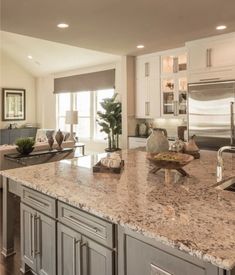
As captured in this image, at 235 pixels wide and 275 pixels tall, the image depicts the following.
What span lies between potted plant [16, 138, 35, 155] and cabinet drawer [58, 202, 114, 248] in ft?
8.47

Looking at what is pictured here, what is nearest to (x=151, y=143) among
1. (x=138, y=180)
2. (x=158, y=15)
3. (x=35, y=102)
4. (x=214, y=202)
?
(x=138, y=180)

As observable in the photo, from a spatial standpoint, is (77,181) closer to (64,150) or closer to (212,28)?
(64,150)

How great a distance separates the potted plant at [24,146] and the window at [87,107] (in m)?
3.60

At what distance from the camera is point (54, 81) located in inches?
351

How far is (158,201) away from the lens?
1500 mm

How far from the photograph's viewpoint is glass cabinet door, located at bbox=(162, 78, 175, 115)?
208 inches

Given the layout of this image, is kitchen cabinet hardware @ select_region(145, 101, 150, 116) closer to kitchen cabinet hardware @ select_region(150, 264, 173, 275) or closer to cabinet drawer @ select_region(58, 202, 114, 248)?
cabinet drawer @ select_region(58, 202, 114, 248)

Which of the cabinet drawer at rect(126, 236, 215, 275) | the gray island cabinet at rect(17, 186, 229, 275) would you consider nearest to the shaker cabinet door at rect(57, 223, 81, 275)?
the gray island cabinet at rect(17, 186, 229, 275)

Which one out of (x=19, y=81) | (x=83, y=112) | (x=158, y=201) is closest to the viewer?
(x=158, y=201)

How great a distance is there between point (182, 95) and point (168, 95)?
0.34m

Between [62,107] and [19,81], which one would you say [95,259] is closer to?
[62,107]

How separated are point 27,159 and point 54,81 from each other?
5291 millimetres

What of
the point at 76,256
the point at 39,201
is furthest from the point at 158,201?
the point at 39,201

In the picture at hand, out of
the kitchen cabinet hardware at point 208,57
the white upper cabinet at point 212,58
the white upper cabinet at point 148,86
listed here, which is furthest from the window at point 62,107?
the kitchen cabinet hardware at point 208,57
